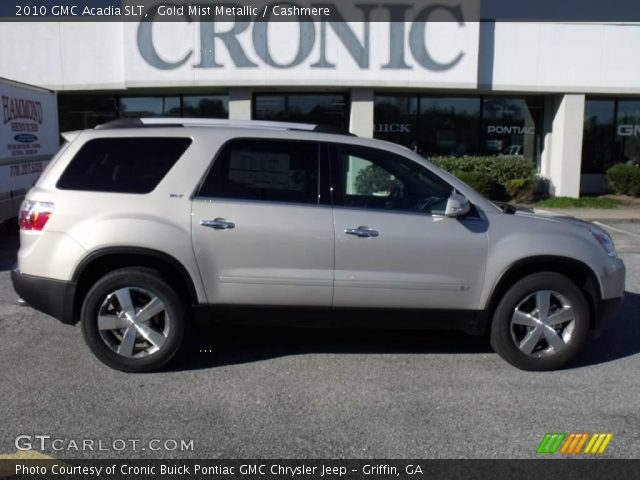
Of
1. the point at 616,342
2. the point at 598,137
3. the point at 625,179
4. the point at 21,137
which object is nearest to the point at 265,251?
the point at 616,342

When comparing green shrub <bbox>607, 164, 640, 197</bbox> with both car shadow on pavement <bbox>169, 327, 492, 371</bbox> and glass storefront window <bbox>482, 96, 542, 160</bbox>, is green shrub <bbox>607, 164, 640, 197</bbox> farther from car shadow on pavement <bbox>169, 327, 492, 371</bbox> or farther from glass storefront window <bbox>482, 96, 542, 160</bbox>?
car shadow on pavement <bbox>169, 327, 492, 371</bbox>

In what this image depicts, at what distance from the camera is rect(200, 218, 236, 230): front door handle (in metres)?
4.47

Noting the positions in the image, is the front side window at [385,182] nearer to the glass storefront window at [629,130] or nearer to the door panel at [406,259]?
the door panel at [406,259]

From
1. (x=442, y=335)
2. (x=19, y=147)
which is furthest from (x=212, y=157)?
(x=19, y=147)

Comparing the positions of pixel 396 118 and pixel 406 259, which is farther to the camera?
pixel 396 118

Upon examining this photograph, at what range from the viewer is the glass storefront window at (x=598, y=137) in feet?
59.7

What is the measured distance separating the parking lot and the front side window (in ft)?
4.31

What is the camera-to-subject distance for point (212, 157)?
4.63 m

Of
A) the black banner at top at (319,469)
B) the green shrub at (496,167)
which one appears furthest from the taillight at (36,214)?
the green shrub at (496,167)

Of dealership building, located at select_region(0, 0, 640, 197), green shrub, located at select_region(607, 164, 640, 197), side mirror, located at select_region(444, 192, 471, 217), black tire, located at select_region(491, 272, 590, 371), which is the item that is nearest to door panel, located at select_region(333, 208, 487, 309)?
side mirror, located at select_region(444, 192, 471, 217)

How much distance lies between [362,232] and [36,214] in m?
2.47

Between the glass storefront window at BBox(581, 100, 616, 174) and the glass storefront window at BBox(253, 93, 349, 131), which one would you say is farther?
the glass storefront window at BBox(581, 100, 616, 174)

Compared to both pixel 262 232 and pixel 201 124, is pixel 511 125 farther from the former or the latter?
pixel 262 232

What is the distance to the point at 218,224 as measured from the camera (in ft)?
14.7
